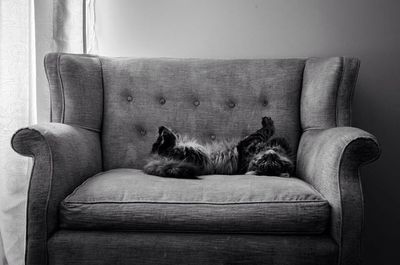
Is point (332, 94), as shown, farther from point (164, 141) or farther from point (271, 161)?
point (164, 141)

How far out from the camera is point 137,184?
1592 mm

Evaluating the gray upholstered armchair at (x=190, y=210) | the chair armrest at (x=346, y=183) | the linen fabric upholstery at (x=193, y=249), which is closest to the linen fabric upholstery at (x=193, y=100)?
the gray upholstered armchair at (x=190, y=210)

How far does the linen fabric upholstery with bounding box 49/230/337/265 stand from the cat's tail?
32 centimetres

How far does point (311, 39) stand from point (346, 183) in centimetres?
125

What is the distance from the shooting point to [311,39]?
2.53 m

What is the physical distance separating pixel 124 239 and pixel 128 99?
2.95 feet

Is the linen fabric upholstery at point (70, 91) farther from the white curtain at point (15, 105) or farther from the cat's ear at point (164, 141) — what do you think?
the cat's ear at point (164, 141)

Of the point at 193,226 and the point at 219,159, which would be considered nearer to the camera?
the point at 193,226

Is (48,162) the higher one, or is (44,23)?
(44,23)

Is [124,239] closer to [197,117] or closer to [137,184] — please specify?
[137,184]

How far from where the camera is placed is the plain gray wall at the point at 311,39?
249 centimetres

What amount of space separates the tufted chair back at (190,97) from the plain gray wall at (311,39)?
1.08 ft

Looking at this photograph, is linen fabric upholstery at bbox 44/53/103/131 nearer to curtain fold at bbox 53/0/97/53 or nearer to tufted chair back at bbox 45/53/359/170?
tufted chair back at bbox 45/53/359/170

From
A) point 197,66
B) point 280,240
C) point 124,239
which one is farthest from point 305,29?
point 124,239
